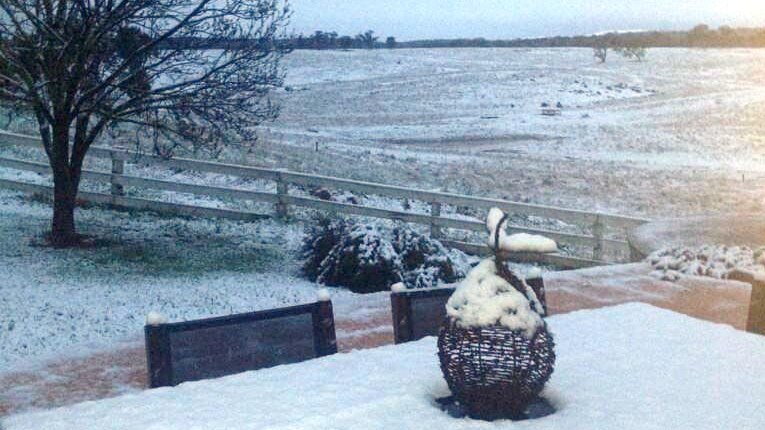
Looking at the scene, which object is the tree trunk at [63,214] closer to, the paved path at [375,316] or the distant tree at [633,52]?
the paved path at [375,316]

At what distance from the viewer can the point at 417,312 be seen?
4.32 m

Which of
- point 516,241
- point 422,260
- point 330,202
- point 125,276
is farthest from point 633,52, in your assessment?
point 516,241

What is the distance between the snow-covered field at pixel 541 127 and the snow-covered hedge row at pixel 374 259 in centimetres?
690

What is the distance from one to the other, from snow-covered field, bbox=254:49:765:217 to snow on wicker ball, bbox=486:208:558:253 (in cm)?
1348

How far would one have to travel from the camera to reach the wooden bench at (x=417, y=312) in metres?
4.27

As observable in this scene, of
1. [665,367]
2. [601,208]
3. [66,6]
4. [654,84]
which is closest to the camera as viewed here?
[665,367]

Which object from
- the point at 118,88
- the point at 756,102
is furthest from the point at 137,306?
the point at 756,102

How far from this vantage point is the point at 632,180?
18.9 m

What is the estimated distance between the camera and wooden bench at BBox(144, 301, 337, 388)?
3600 millimetres

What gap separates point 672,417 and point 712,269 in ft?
18.5

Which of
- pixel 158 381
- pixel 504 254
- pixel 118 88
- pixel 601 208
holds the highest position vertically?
pixel 118 88

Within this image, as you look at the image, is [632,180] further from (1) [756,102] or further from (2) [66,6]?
(2) [66,6]

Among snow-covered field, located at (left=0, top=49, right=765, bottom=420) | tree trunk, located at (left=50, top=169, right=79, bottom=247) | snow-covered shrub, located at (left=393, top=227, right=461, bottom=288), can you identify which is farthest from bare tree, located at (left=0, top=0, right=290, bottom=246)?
snow-covered shrub, located at (left=393, top=227, right=461, bottom=288)

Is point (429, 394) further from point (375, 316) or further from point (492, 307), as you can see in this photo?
point (375, 316)
